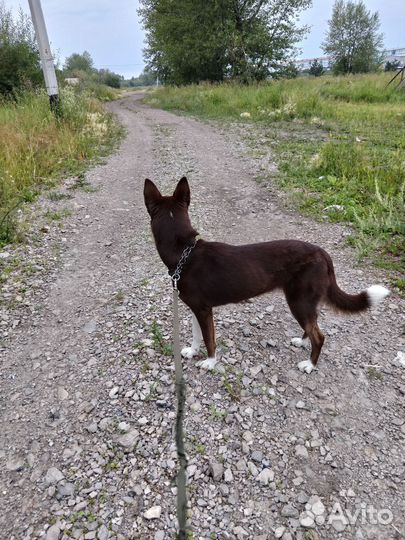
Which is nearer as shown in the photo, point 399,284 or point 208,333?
point 208,333

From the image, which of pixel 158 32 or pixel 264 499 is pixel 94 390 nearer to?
pixel 264 499

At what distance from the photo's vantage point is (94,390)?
2947 mm

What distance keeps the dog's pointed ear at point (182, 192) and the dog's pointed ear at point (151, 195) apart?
0.47 ft

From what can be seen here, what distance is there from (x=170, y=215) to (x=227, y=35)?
26173 millimetres

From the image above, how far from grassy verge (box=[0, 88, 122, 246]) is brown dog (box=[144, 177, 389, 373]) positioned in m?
3.42

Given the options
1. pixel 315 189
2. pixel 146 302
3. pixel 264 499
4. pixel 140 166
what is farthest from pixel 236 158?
pixel 264 499

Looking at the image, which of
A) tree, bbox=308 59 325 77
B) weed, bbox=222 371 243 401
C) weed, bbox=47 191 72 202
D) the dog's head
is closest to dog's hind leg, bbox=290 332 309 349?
weed, bbox=222 371 243 401

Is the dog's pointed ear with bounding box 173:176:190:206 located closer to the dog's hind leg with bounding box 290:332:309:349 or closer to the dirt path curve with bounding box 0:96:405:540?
the dirt path curve with bounding box 0:96:405:540

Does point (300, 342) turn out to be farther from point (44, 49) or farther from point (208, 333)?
point (44, 49)

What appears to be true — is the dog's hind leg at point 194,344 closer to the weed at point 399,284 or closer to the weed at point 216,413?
the weed at point 216,413

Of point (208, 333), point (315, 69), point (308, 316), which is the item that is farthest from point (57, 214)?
point (315, 69)

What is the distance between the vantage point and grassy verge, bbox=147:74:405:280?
16.9 ft

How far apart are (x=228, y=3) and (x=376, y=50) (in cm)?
4145

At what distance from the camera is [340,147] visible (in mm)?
7746
